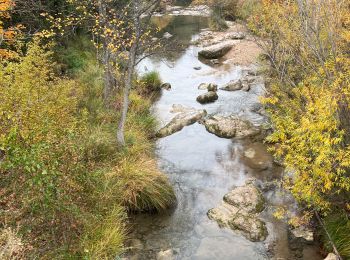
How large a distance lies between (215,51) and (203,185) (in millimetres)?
20373

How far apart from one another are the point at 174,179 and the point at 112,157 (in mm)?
2600

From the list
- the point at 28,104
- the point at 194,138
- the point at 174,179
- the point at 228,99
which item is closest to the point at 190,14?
the point at 228,99

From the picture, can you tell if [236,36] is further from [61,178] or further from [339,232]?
[61,178]

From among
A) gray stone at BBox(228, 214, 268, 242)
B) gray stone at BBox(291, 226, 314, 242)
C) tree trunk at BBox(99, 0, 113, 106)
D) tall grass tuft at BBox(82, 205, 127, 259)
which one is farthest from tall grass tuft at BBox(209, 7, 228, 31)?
tall grass tuft at BBox(82, 205, 127, 259)

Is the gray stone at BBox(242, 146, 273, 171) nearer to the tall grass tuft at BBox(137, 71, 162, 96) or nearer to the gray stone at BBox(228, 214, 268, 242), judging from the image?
the gray stone at BBox(228, 214, 268, 242)

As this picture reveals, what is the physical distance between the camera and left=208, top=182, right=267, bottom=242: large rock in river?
32.5 ft

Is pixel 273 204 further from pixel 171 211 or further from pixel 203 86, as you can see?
pixel 203 86

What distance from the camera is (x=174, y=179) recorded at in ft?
41.9

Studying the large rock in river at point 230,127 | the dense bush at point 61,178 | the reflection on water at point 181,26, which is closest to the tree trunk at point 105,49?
the dense bush at point 61,178

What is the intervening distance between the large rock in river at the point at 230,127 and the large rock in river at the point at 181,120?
702mm

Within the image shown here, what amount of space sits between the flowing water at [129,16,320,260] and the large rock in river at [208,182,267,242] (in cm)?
21

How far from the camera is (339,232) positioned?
8.50 m

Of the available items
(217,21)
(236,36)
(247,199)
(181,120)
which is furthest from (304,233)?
(217,21)

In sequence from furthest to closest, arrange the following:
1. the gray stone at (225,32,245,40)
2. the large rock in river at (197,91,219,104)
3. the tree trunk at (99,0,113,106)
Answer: the gray stone at (225,32,245,40), the large rock in river at (197,91,219,104), the tree trunk at (99,0,113,106)
